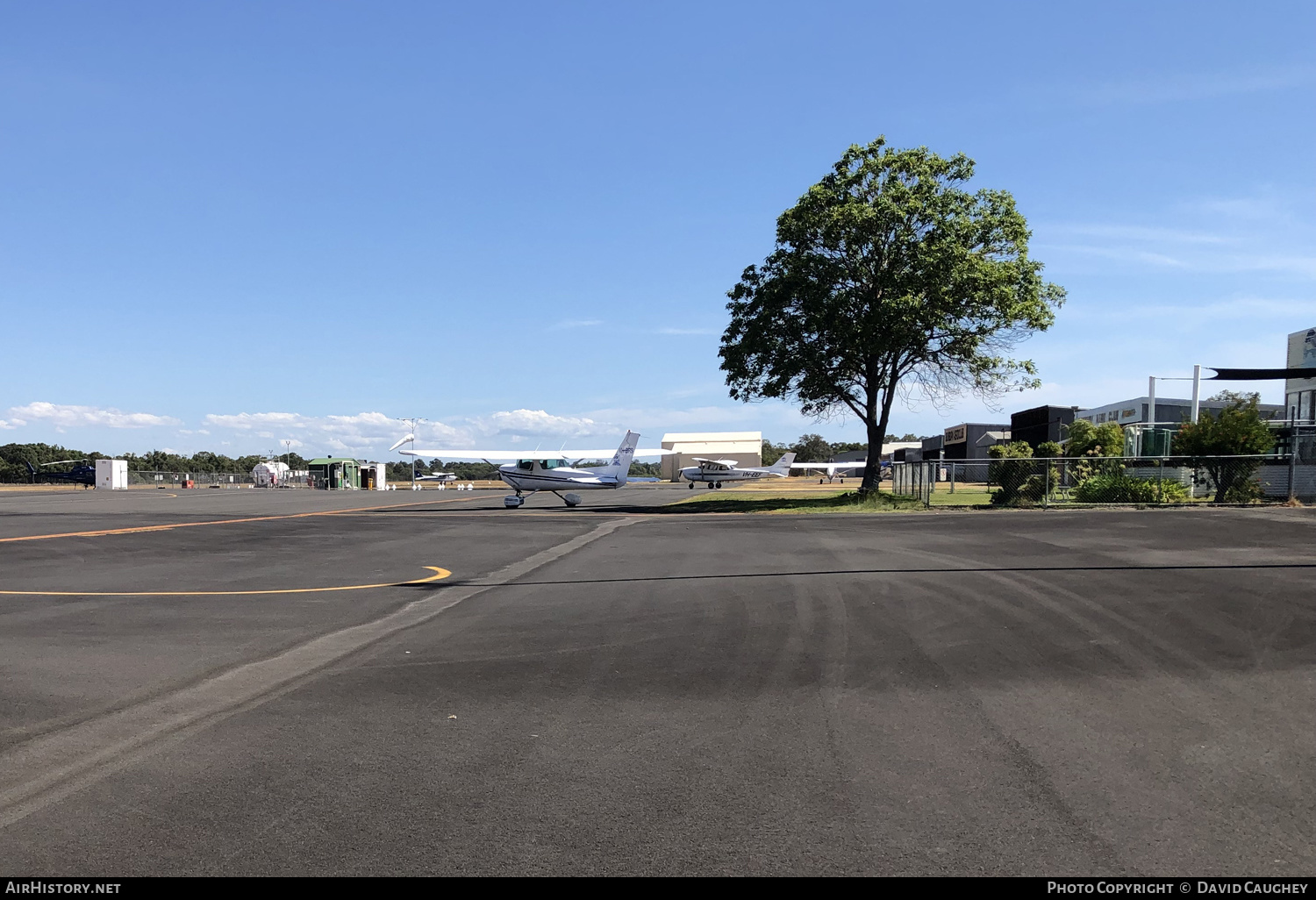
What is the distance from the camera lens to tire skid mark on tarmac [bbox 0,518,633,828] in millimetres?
4805

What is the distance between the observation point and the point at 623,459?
4631 centimetres

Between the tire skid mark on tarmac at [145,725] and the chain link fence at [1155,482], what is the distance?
25.0m

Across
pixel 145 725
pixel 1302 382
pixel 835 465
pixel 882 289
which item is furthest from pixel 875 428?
pixel 835 465

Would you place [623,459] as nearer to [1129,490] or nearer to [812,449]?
[1129,490]

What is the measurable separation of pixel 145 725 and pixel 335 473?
3296 inches

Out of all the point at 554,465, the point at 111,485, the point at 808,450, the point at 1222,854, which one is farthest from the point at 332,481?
the point at 808,450

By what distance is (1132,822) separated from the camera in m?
4.18

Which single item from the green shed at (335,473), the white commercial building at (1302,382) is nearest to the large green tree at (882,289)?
the white commercial building at (1302,382)

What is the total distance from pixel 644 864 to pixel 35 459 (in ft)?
523

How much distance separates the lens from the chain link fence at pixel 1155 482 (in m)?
27.5

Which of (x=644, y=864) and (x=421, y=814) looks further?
(x=421, y=814)

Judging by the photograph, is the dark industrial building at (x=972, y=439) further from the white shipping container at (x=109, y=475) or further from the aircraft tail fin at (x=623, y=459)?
the white shipping container at (x=109, y=475)

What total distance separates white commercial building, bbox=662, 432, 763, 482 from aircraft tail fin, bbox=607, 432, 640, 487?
68.1 metres

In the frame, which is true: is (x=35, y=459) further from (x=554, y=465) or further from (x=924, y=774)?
(x=924, y=774)
